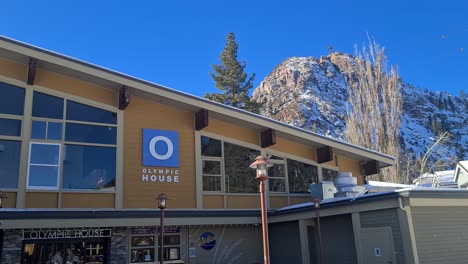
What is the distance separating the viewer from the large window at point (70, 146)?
11.2 metres

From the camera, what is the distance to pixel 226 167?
44.4 ft

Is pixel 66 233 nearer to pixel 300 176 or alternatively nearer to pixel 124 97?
pixel 124 97

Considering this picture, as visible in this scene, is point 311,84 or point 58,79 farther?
point 311,84

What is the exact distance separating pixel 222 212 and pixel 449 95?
9981cm

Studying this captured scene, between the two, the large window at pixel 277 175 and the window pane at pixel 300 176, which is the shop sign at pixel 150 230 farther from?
the window pane at pixel 300 176

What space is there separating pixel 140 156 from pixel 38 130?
2732 millimetres

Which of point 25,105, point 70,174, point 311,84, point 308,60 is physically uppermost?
point 308,60

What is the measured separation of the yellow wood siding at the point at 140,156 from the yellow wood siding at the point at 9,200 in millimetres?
2710

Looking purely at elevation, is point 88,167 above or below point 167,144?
below

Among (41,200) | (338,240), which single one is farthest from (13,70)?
(338,240)

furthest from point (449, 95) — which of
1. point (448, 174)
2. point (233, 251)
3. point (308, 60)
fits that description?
point (233, 251)

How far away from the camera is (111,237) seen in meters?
11.6

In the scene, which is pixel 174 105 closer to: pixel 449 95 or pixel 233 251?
pixel 233 251

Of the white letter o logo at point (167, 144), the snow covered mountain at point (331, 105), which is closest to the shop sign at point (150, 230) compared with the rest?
the white letter o logo at point (167, 144)
